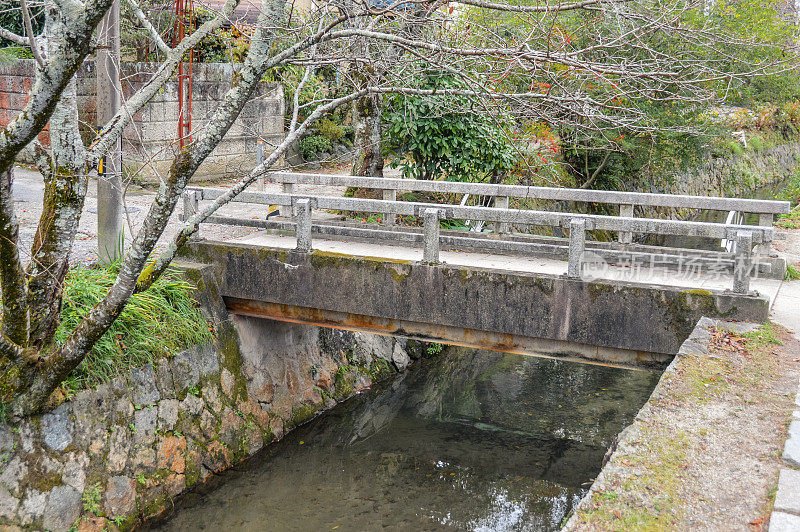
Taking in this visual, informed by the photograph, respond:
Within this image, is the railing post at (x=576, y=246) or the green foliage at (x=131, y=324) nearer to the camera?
the green foliage at (x=131, y=324)

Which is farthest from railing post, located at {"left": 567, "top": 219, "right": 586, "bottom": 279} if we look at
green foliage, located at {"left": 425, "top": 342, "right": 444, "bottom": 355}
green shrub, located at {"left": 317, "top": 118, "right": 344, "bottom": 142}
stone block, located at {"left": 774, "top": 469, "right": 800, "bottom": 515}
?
green shrub, located at {"left": 317, "top": 118, "right": 344, "bottom": 142}

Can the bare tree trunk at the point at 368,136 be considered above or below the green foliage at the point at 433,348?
above

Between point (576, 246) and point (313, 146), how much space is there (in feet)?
42.9

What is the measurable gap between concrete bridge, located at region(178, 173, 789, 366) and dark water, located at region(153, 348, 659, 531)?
170cm

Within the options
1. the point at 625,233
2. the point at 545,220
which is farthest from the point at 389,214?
the point at 625,233

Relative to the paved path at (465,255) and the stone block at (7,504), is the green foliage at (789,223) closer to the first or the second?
the paved path at (465,255)

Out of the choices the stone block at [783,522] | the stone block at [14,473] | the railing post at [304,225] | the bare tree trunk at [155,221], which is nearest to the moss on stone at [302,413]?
the railing post at [304,225]

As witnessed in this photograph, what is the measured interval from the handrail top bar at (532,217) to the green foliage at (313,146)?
35.0 feet

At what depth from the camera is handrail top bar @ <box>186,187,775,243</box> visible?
23.1 feet

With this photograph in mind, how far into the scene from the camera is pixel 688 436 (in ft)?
16.0

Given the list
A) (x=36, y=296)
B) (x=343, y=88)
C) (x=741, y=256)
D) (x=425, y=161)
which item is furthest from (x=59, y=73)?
(x=343, y=88)

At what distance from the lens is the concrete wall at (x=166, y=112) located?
570 inches

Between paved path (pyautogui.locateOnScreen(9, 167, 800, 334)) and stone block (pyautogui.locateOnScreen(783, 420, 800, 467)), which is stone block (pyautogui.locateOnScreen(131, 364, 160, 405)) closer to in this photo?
paved path (pyautogui.locateOnScreen(9, 167, 800, 334))

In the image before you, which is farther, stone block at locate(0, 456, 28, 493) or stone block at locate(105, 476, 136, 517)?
stone block at locate(105, 476, 136, 517)
